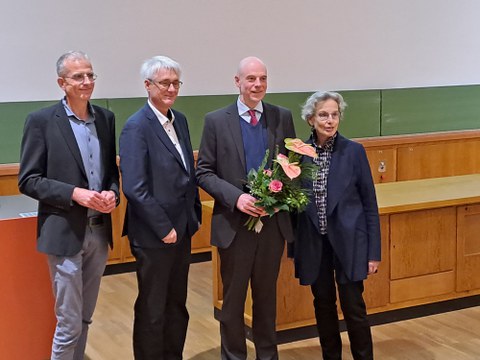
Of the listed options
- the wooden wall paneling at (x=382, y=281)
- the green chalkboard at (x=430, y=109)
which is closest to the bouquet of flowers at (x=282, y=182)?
the wooden wall paneling at (x=382, y=281)

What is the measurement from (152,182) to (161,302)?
59 cm

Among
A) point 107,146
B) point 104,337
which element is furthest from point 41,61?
point 107,146

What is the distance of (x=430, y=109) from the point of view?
27.7 ft

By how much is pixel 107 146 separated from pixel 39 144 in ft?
1.10

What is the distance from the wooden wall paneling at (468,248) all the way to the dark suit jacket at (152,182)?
7.30ft

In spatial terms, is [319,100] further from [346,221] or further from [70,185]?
[70,185]

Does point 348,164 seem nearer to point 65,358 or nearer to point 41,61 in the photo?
point 65,358

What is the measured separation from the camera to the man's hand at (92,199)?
3412mm

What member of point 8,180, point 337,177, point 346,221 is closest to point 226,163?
point 337,177

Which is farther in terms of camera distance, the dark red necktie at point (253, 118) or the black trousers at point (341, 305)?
the black trousers at point (341, 305)

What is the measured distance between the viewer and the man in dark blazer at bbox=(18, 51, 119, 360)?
343cm

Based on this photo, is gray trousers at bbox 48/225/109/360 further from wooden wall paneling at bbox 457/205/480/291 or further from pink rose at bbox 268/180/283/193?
wooden wall paneling at bbox 457/205/480/291

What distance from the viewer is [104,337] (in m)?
4.85

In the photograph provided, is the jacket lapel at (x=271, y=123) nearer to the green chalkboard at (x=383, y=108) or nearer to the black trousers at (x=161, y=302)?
the black trousers at (x=161, y=302)
